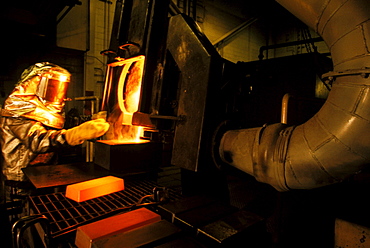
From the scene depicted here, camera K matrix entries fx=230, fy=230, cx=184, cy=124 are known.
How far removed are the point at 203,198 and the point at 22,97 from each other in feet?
9.77

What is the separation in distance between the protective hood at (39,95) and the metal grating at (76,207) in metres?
1.70

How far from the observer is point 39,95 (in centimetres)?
334

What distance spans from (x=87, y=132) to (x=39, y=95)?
1.04 metres

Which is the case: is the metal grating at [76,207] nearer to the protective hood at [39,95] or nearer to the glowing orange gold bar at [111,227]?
the glowing orange gold bar at [111,227]

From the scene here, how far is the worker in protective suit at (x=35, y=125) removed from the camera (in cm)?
311

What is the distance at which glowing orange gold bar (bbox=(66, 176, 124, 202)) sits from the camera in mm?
1928

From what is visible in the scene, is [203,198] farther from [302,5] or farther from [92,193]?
[302,5]

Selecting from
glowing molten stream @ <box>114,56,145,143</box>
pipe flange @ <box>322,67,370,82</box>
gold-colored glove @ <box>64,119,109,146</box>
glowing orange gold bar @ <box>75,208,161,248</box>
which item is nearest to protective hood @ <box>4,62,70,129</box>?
gold-colored glove @ <box>64,119,109,146</box>

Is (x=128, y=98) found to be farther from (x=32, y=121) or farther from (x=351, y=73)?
(x=351, y=73)

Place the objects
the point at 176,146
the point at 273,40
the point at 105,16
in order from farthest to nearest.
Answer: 1. the point at 273,40
2. the point at 105,16
3. the point at 176,146

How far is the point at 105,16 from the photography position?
7.62 m

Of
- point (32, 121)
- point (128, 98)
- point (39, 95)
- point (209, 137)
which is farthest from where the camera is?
point (39, 95)

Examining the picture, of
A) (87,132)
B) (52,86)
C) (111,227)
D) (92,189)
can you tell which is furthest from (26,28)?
(111,227)

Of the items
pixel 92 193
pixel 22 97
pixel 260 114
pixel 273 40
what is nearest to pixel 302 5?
pixel 92 193
